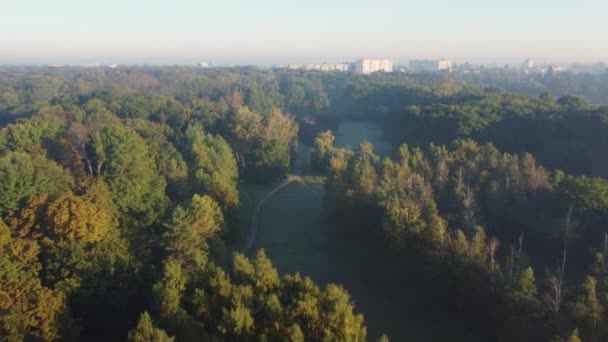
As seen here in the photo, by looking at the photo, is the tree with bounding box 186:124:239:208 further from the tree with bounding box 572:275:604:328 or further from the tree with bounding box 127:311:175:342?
the tree with bounding box 572:275:604:328

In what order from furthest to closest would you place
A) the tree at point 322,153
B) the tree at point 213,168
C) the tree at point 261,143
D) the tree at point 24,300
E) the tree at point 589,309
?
1. the tree at point 322,153
2. the tree at point 261,143
3. the tree at point 213,168
4. the tree at point 589,309
5. the tree at point 24,300

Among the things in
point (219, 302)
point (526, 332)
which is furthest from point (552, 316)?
point (219, 302)

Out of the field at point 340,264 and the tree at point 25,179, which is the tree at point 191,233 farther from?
the tree at point 25,179

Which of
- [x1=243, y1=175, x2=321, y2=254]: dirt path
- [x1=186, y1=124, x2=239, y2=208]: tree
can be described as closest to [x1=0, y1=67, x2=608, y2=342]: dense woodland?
[x1=186, y1=124, x2=239, y2=208]: tree

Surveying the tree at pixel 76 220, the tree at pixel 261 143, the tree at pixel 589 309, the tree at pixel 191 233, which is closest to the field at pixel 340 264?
the tree at pixel 261 143

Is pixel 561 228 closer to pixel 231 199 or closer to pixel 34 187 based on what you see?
pixel 231 199

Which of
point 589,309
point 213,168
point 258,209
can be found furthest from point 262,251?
point 258,209

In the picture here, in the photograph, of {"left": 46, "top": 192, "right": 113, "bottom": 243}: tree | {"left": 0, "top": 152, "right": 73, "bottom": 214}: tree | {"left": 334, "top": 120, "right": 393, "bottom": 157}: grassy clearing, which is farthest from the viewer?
{"left": 334, "top": 120, "right": 393, "bottom": 157}: grassy clearing
